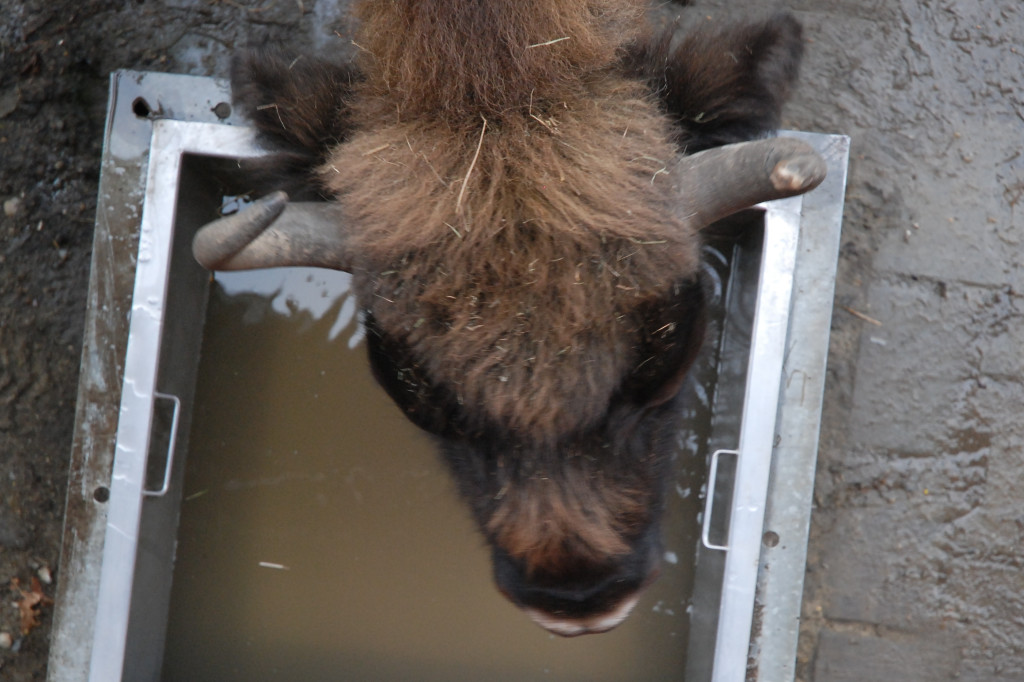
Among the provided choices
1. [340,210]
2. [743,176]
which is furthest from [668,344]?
[340,210]

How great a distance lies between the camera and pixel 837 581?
2.94 m

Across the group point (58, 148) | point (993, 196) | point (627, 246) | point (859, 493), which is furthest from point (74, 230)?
point (993, 196)

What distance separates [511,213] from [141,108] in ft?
4.62

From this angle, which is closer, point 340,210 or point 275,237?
point 275,237

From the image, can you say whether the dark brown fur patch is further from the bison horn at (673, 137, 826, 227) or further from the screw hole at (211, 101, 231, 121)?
the screw hole at (211, 101, 231, 121)

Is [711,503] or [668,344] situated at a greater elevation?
[668,344]

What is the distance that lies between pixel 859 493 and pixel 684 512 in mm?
761

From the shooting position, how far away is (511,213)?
1641mm

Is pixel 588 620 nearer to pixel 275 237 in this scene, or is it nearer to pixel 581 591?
pixel 581 591

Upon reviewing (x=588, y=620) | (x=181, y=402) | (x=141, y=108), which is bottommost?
(x=588, y=620)

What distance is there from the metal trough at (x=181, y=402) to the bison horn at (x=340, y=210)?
610mm

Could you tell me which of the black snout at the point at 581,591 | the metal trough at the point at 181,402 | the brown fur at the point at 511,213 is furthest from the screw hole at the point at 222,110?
the black snout at the point at 581,591

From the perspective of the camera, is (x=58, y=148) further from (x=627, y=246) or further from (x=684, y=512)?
(x=684, y=512)

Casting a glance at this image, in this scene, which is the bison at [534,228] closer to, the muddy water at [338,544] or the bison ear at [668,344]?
the bison ear at [668,344]
